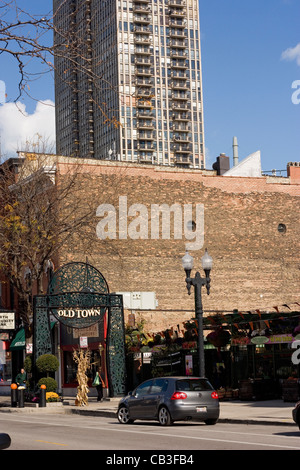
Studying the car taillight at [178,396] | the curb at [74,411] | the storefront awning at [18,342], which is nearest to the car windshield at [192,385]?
the car taillight at [178,396]

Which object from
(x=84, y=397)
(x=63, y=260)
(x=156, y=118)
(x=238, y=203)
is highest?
(x=156, y=118)

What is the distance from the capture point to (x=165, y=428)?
64.5 feet

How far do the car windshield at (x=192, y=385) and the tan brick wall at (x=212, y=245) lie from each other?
23237 millimetres

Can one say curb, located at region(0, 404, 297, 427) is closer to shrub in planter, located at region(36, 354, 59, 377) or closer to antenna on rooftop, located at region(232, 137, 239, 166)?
shrub in planter, located at region(36, 354, 59, 377)

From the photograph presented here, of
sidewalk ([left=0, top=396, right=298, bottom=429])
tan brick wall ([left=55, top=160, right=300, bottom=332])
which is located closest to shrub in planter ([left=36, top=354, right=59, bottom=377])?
sidewalk ([left=0, top=396, right=298, bottom=429])

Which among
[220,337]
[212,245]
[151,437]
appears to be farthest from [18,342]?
[151,437]

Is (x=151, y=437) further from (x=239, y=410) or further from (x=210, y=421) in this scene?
(x=239, y=410)

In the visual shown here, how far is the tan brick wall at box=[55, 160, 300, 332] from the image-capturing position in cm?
4616

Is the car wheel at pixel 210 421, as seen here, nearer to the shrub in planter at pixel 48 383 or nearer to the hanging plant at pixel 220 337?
the hanging plant at pixel 220 337

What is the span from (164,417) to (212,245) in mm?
29051

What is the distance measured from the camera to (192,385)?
2062 cm
